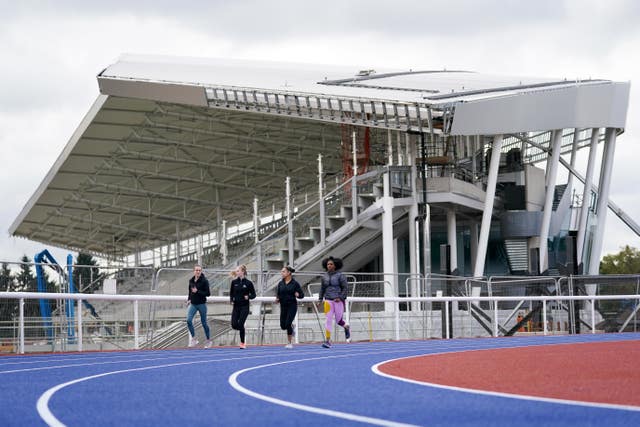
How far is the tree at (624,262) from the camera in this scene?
12438 cm

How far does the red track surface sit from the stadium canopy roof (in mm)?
23640

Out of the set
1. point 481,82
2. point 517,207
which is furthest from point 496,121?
point 517,207

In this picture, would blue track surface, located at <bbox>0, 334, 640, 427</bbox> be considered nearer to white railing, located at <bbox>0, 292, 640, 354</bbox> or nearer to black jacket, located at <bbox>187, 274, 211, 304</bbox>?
white railing, located at <bbox>0, 292, 640, 354</bbox>

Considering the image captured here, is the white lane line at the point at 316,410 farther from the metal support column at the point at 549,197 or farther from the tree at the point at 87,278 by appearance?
the metal support column at the point at 549,197

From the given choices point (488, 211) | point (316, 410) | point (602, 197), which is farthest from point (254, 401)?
point (602, 197)

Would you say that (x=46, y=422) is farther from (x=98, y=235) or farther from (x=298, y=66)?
(x=98, y=235)

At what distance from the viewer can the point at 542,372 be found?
1308 cm

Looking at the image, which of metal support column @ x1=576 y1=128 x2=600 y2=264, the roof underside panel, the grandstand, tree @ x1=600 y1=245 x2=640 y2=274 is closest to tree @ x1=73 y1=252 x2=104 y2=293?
the grandstand

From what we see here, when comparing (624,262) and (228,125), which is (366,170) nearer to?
(228,125)

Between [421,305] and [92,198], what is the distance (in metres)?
39.7

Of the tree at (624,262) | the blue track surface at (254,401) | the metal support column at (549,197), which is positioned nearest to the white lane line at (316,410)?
the blue track surface at (254,401)

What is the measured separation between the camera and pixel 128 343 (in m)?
25.5

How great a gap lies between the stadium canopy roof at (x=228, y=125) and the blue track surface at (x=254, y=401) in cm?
2806

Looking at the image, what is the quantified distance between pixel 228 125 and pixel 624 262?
78858 millimetres
